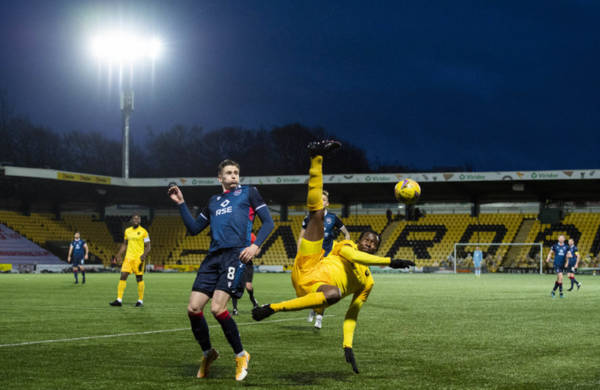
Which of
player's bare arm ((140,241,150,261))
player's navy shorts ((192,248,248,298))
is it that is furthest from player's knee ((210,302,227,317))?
player's bare arm ((140,241,150,261))

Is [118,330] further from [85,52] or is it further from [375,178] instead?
[85,52]

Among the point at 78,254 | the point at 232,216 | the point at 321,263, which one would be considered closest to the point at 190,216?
the point at 232,216

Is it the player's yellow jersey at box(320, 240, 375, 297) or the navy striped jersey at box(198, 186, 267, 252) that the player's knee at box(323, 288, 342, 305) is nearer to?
the player's yellow jersey at box(320, 240, 375, 297)

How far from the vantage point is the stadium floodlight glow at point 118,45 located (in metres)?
47.8

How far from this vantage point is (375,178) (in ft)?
155

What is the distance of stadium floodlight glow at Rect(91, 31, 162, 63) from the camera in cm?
4775

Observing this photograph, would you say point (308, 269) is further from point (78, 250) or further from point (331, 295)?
point (78, 250)

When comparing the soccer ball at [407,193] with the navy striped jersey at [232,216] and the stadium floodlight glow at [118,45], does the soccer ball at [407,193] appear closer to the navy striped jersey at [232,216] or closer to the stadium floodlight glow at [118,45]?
the navy striped jersey at [232,216]

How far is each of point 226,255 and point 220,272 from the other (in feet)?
0.59

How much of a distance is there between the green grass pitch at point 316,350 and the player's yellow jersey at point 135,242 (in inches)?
91.2

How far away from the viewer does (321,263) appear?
23.1 feet

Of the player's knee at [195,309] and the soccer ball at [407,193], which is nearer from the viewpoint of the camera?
the player's knee at [195,309]

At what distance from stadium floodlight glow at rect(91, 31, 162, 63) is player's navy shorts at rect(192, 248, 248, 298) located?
44.1 m

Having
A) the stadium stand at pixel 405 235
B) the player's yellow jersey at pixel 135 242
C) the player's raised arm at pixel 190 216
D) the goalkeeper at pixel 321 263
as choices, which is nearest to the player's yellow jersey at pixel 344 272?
the goalkeeper at pixel 321 263
